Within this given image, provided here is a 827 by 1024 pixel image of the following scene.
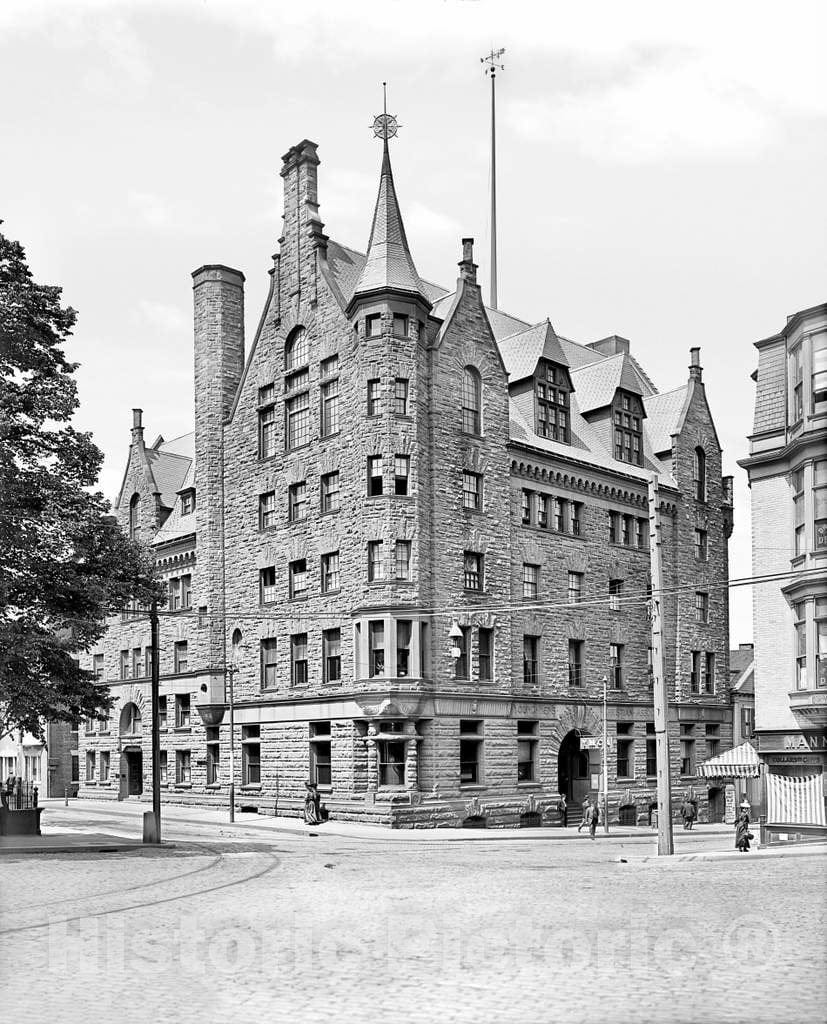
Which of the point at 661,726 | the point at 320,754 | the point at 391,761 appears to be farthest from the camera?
the point at 320,754

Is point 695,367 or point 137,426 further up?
point 695,367

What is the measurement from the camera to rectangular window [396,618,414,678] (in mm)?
42250

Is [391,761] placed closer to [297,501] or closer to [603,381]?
[297,501]

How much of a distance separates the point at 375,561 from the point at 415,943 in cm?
2989

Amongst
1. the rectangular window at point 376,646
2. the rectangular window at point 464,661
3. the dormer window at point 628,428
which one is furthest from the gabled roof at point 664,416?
the rectangular window at point 376,646

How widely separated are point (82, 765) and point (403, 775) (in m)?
26.9

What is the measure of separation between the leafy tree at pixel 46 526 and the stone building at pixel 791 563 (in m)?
16.5

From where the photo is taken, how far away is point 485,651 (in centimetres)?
4569

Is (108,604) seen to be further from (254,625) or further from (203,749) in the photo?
(203,749)

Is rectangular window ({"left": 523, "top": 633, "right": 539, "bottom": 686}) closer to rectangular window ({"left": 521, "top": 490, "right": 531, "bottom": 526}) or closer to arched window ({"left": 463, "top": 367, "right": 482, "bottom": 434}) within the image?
rectangular window ({"left": 521, "top": 490, "right": 531, "bottom": 526})

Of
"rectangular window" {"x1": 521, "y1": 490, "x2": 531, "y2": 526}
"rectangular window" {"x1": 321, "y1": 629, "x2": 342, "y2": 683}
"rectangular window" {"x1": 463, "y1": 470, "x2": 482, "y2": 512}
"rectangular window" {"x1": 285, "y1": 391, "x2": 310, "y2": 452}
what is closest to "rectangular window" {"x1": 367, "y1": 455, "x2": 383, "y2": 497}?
"rectangular window" {"x1": 463, "y1": 470, "x2": 482, "y2": 512}

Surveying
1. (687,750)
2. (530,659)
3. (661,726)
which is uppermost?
(530,659)

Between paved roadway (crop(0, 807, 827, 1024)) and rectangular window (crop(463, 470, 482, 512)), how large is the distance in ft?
75.9

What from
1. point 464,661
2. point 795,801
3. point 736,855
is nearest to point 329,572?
point 464,661
